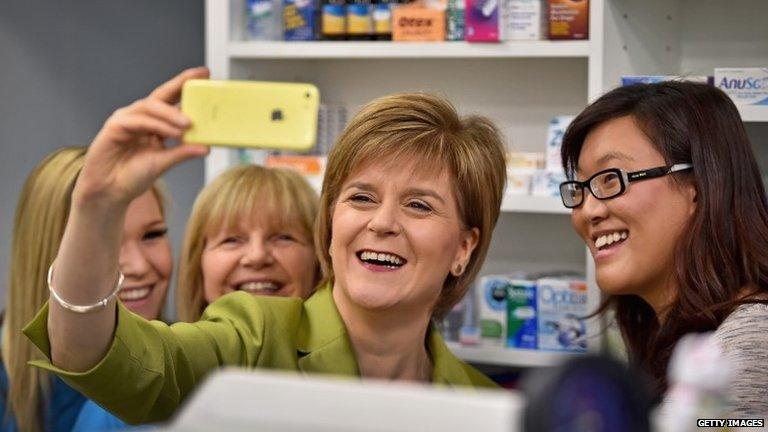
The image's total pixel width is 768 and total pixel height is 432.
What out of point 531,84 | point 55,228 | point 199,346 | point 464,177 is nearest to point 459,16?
point 531,84

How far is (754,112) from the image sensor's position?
2873mm

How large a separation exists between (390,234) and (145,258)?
981 mm

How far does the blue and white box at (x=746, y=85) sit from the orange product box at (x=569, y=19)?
0.40m

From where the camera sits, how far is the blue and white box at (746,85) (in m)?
2.86

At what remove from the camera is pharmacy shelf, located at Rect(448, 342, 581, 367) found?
322cm

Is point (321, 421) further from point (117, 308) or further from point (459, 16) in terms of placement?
point (459, 16)

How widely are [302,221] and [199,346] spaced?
1037 millimetres

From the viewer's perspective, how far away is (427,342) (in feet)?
8.18

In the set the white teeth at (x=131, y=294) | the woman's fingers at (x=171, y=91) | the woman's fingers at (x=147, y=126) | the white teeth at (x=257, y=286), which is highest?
the woman's fingers at (x=171, y=91)

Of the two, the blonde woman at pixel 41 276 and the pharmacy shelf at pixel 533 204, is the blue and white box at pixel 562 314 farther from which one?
the blonde woman at pixel 41 276

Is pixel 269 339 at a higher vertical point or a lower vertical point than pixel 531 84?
lower

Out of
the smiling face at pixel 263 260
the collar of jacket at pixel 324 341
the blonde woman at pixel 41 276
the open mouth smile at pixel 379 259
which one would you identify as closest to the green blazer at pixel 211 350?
the collar of jacket at pixel 324 341
